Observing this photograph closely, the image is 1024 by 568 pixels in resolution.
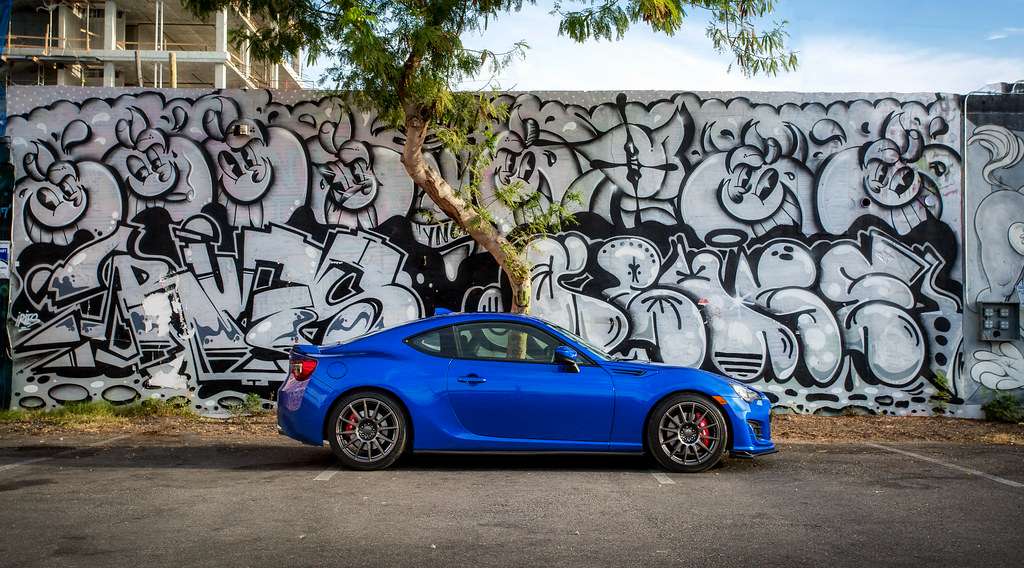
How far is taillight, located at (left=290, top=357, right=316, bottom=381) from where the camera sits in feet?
25.8

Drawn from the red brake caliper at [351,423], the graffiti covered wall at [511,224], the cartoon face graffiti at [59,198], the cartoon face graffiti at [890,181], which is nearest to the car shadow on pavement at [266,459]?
the red brake caliper at [351,423]

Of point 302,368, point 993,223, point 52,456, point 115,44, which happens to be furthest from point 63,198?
point 115,44

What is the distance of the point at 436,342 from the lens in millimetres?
8039

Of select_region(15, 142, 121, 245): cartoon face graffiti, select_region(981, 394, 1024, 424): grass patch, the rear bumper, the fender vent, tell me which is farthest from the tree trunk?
select_region(981, 394, 1024, 424): grass patch

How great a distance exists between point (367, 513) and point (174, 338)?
672cm

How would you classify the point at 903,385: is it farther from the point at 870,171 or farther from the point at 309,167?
the point at 309,167

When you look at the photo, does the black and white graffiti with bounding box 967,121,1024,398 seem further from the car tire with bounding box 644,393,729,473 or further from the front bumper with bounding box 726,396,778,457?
the car tire with bounding box 644,393,729,473

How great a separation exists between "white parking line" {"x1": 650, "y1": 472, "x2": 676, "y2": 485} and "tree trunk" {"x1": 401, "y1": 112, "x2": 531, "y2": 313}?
415 cm

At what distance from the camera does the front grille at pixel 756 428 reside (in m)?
7.89

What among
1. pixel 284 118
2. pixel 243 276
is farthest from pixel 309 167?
pixel 243 276

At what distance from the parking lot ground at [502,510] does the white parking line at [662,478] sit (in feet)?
0.13

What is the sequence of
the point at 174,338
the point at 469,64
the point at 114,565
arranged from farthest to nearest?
the point at 174,338
the point at 469,64
the point at 114,565

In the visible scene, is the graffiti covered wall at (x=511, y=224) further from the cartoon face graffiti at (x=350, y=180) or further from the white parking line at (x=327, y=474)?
the white parking line at (x=327, y=474)

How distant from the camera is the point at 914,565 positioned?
195 inches
